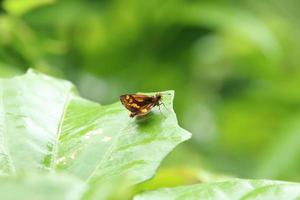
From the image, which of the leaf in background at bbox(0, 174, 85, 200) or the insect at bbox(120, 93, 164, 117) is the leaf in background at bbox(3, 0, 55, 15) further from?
the leaf in background at bbox(0, 174, 85, 200)

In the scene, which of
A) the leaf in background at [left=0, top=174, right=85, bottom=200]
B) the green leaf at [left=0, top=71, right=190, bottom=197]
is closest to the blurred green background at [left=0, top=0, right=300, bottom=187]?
the green leaf at [left=0, top=71, right=190, bottom=197]

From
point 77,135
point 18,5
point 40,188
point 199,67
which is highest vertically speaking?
point 199,67

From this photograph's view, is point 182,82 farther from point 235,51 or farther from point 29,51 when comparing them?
point 29,51

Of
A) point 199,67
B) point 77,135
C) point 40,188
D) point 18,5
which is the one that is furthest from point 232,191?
point 199,67

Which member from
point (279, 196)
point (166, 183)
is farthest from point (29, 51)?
point (279, 196)

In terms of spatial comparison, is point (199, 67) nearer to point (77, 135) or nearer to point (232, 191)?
point (77, 135)

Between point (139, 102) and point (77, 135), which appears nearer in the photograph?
point (77, 135)
